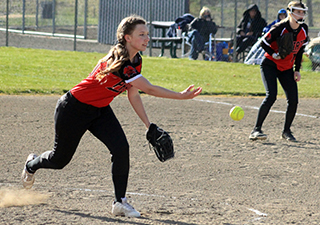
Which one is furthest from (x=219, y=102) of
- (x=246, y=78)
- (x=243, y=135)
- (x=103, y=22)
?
(x=103, y=22)

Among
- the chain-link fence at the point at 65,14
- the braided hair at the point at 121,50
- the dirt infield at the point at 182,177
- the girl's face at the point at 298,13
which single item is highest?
the chain-link fence at the point at 65,14

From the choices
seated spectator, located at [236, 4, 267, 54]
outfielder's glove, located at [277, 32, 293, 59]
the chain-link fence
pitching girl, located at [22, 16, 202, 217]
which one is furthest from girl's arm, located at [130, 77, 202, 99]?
the chain-link fence

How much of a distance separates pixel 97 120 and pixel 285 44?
3.98 meters

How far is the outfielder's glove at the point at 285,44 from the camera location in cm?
733

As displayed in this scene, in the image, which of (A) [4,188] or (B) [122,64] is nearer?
(B) [122,64]

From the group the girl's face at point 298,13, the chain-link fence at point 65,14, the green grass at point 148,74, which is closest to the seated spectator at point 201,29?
the green grass at point 148,74

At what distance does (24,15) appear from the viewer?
26.7 metres

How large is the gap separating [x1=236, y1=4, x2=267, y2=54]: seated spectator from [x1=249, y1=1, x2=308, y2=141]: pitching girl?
35.5 ft

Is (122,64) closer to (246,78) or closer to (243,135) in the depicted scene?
(243,135)

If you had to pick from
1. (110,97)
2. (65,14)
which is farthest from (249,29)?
(65,14)

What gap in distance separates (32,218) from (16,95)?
7.58m

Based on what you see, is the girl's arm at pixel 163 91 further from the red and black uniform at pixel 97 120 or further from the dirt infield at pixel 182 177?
the dirt infield at pixel 182 177

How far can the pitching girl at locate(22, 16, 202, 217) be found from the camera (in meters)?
4.14

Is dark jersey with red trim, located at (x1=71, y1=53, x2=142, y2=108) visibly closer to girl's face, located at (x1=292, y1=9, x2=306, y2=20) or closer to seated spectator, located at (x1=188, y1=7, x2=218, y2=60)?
girl's face, located at (x1=292, y1=9, x2=306, y2=20)
